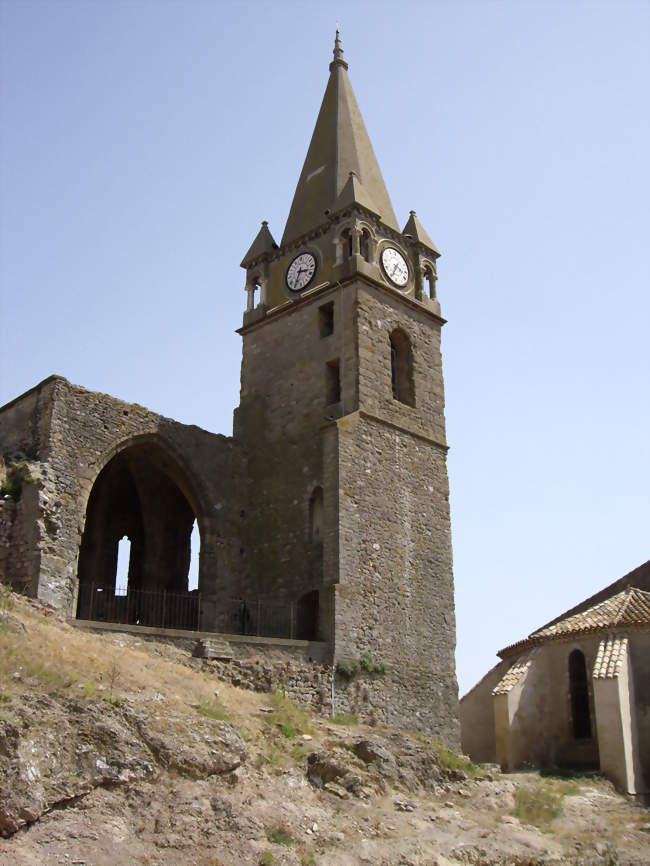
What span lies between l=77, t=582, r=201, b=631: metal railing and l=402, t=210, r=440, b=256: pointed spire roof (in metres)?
12.2

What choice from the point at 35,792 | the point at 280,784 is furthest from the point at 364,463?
the point at 35,792

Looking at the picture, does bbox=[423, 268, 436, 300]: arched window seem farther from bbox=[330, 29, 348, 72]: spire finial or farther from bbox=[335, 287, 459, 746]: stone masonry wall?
bbox=[330, 29, 348, 72]: spire finial

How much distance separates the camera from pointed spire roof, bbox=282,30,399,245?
29000mm

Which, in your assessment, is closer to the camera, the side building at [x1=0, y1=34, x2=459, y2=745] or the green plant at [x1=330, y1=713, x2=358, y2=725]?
the green plant at [x1=330, y1=713, x2=358, y2=725]

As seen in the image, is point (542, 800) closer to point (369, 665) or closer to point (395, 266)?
point (369, 665)

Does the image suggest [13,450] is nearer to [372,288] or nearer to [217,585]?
[217,585]

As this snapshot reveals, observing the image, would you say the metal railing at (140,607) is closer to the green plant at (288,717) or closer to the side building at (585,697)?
the green plant at (288,717)

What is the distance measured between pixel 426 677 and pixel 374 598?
2.46 m

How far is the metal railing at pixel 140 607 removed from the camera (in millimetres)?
25641

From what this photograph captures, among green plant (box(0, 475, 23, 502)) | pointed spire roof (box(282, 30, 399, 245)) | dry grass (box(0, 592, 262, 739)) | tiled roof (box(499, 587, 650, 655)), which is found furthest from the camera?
pointed spire roof (box(282, 30, 399, 245))

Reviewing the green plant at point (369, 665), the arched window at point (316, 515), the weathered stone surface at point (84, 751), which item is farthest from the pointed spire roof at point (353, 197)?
the weathered stone surface at point (84, 751)

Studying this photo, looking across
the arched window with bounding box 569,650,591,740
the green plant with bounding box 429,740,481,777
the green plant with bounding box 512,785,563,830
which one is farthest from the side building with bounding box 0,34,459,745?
the green plant with bounding box 512,785,563,830

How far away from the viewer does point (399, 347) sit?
28.0 m

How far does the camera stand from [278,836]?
14461 millimetres
